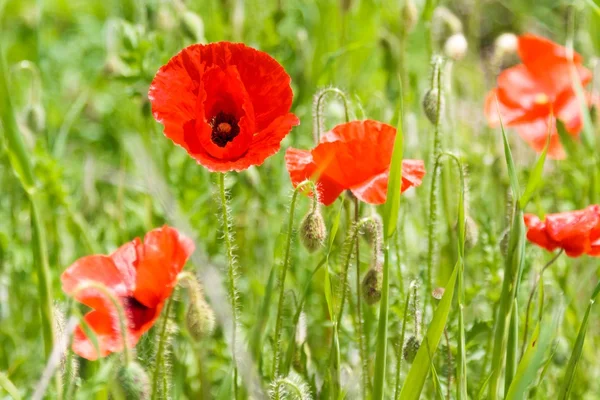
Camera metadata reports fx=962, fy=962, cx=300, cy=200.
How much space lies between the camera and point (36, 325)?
8.71ft

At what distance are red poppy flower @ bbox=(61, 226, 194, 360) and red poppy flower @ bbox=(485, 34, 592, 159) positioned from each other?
4.55ft

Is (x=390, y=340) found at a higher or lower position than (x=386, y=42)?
lower

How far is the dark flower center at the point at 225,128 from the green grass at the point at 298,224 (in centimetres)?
9

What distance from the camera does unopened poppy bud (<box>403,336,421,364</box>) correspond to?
1783 mm

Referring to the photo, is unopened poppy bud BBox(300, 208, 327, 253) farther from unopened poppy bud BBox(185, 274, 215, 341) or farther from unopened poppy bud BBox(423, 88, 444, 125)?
unopened poppy bud BBox(423, 88, 444, 125)

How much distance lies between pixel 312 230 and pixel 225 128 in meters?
0.29

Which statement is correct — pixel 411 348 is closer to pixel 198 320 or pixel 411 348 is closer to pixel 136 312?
pixel 198 320

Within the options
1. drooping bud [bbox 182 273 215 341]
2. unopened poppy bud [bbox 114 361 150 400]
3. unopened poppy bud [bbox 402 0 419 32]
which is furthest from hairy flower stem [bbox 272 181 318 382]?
unopened poppy bud [bbox 402 0 419 32]

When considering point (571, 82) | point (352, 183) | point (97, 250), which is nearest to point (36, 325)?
point (97, 250)

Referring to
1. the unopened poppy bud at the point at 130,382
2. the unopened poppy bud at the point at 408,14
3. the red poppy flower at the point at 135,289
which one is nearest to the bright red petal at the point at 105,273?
the red poppy flower at the point at 135,289

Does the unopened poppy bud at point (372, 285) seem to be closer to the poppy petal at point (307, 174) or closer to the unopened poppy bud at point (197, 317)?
the poppy petal at point (307, 174)

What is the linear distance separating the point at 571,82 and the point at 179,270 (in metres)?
1.63

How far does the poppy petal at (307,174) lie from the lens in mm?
1864

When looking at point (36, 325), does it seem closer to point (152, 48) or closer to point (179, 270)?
point (152, 48)
